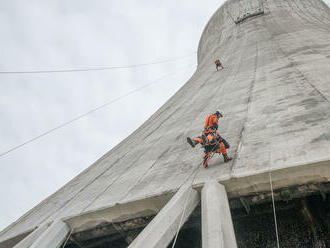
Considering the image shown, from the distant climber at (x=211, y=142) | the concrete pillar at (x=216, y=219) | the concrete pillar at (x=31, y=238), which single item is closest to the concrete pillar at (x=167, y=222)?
the concrete pillar at (x=216, y=219)

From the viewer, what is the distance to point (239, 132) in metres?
5.42

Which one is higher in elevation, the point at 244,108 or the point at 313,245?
the point at 244,108

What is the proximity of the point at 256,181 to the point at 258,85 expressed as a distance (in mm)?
5009

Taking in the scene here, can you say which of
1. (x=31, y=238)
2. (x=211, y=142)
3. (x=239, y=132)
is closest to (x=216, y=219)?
(x=211, y=142)

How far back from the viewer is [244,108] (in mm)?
6727

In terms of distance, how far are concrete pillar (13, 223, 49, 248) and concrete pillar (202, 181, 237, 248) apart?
8.83 ft

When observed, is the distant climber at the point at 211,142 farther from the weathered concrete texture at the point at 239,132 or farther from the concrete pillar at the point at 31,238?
the concrete pillar at the point at 31,238

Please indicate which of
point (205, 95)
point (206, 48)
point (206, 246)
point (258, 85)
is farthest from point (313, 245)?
point (206, 48)

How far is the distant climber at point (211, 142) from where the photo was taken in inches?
173

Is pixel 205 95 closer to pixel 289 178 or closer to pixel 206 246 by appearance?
pixel 289 178

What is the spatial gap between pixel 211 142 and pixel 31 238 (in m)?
3.07

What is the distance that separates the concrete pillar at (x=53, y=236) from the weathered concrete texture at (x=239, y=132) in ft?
1.00

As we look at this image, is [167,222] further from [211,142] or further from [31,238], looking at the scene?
[31,238]

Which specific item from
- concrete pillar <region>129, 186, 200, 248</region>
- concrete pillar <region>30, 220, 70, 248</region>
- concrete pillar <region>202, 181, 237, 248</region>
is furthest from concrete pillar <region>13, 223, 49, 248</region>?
concrete pillar <region>202, 181, 237, 248</region>
